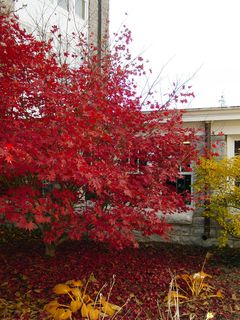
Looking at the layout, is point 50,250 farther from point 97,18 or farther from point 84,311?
point 97,18

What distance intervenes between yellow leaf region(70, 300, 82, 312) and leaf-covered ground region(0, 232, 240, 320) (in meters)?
0.45

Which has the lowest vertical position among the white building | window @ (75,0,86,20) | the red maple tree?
the red maple tree

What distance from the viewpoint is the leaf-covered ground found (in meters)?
5.50

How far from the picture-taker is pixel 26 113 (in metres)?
6.05

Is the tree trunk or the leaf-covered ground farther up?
the tree trunk

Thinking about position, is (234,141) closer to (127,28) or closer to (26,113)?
(127,28)

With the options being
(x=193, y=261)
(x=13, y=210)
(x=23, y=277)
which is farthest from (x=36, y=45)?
(x=193, y=261)

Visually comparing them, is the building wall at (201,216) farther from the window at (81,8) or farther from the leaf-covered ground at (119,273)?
the window at (81,8)

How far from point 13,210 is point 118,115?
231 centimetres

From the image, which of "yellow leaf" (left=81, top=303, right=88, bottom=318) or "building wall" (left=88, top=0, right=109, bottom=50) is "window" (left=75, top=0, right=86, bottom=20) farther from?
"yellow leaf" (left=81, top=303, right=88, bottom=318)

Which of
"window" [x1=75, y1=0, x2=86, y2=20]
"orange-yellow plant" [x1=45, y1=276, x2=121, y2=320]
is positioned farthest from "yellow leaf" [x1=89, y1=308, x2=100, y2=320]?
"window" [x1=75, y1=0, x2=86, y2=20]

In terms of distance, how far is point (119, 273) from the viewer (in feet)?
22.3

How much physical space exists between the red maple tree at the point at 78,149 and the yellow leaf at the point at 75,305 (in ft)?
3.05

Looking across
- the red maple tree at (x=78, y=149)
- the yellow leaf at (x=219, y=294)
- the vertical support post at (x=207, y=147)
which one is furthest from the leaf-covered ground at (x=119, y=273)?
the red maple tree at (x=78, y=149)
